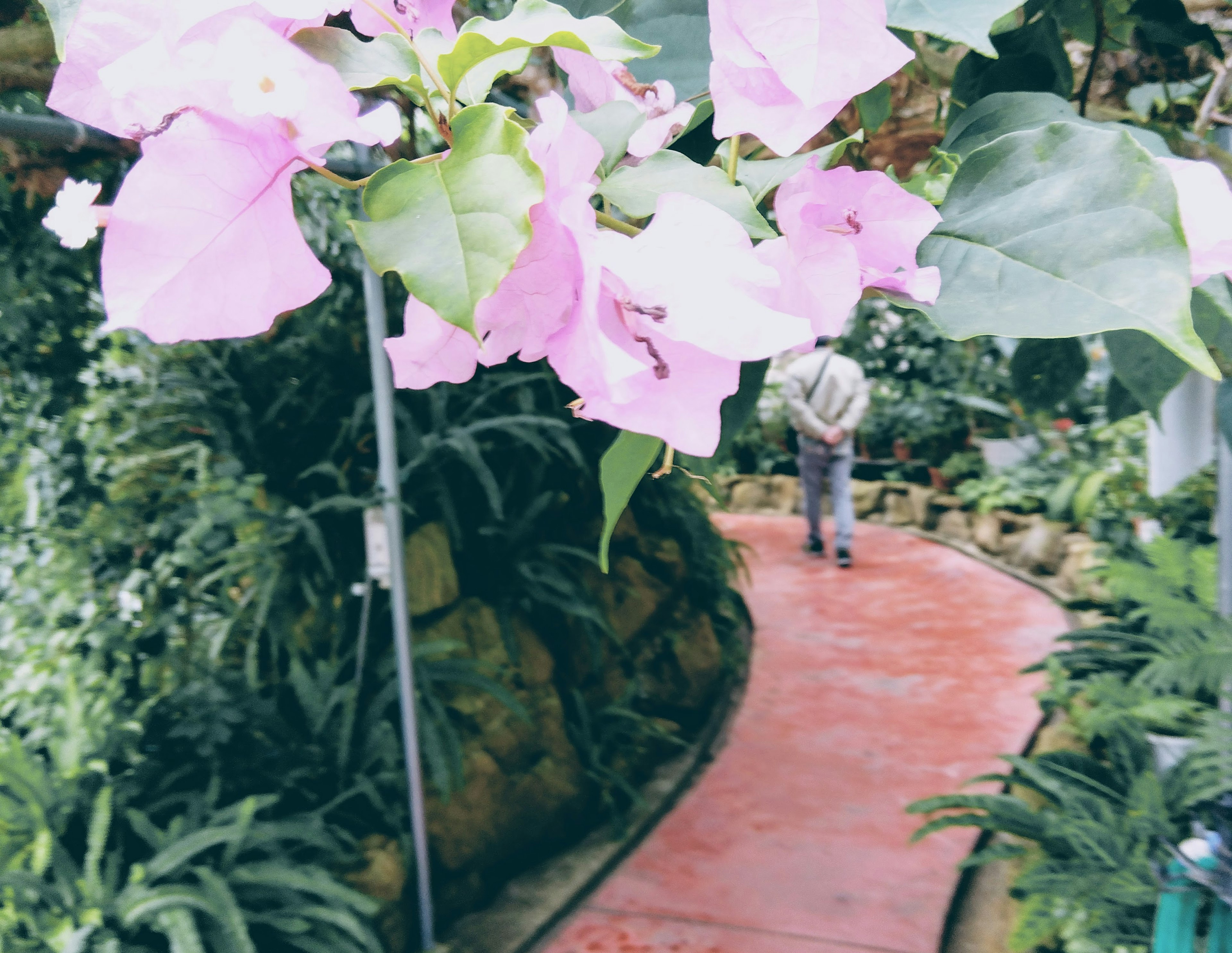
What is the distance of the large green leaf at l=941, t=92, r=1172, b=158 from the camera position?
0.35 m

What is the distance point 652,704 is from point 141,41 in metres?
3.50

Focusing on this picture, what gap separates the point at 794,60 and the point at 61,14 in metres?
0.21

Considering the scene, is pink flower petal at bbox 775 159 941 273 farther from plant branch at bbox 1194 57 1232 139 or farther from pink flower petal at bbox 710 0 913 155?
plant branch at bbox 1194 57 1232 139

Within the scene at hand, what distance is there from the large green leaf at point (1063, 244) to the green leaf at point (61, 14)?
0.27m

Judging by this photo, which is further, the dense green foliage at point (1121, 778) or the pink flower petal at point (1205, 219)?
the dense green foliage at point (1121, 778)

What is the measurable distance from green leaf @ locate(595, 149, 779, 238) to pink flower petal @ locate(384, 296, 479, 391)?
0.07m

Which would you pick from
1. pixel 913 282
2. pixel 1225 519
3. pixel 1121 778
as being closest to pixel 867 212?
pixel 913 282

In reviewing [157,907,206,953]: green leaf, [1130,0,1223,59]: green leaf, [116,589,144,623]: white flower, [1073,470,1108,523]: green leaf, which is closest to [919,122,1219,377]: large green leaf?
[1130,0,1223,59]: green leaf

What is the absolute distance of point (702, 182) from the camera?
27 cm

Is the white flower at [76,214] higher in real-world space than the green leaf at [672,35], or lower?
lower

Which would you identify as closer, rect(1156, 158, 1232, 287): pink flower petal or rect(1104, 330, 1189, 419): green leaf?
rect(1156, 158, 1232, 287): pink flower petal

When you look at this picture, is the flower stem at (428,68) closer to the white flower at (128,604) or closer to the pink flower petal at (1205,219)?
the pink flower petal at (1205,219)

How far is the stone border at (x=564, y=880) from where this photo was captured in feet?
7.95

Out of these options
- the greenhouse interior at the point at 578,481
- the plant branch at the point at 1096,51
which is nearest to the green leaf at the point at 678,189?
the greenhouse interior at the point at 578,481
